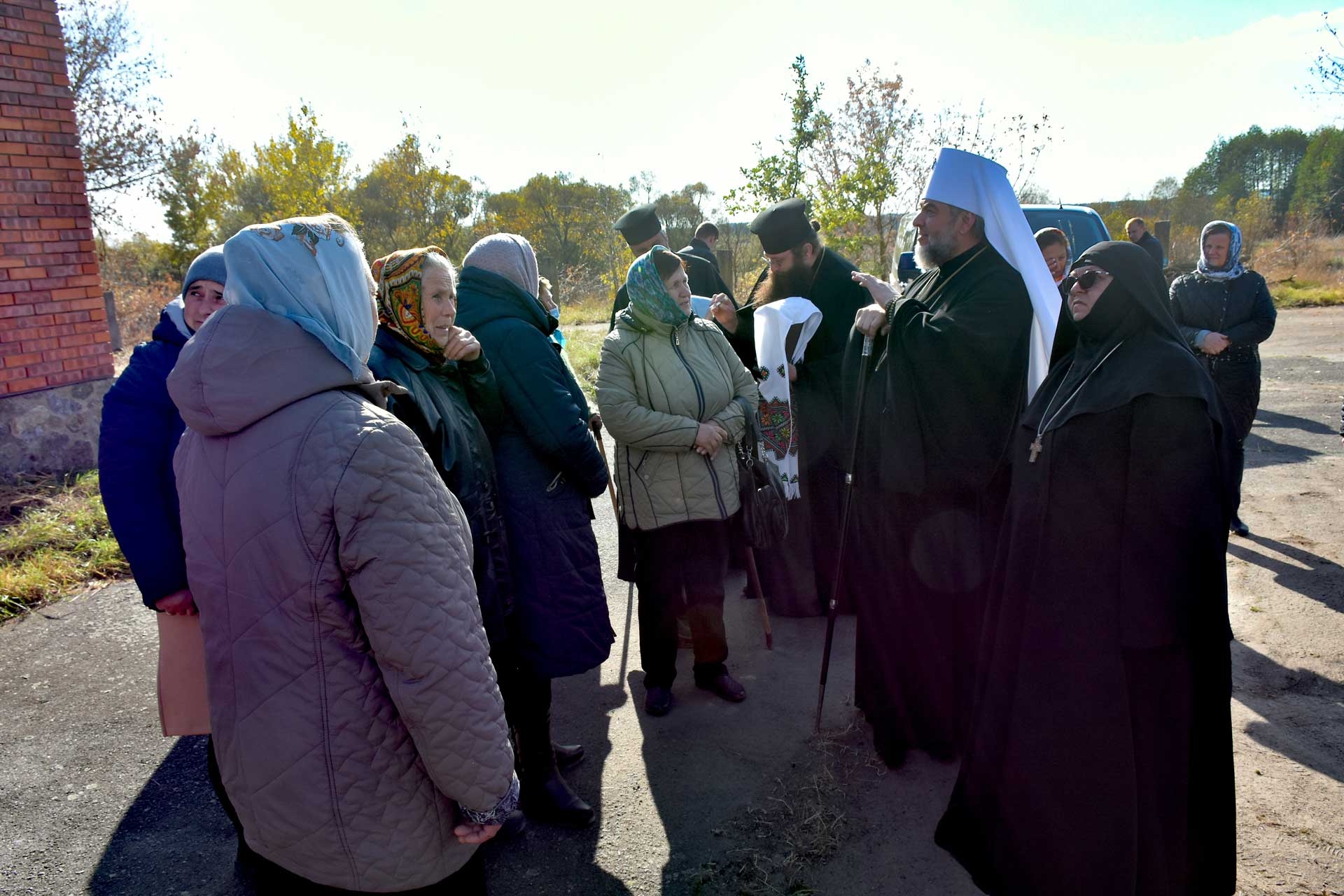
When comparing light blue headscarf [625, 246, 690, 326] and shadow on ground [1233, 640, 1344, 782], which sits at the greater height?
light blue headscarf [625, 246, 690, 326]

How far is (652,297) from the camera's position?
375cm

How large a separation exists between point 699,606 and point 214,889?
2.18 metres

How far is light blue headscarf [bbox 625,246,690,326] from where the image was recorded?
12.3 feet

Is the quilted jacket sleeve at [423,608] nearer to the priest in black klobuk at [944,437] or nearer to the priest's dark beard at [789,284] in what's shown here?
the priest in black klobuk at [944,437]

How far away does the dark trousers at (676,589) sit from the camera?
389 centimetres

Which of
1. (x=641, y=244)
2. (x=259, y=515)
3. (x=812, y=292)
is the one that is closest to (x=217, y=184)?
(x=641, y=244)

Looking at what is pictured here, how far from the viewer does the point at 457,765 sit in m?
1.58

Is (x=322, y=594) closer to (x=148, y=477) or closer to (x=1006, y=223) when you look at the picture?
(x=148, y=477)

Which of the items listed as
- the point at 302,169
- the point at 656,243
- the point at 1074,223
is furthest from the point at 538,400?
the point at 302,169

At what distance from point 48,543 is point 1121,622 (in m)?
6.52

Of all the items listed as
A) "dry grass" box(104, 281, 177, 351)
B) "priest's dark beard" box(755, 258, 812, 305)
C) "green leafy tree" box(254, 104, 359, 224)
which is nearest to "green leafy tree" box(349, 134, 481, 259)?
"green leafy tree" box(254, 104, 359, 224)

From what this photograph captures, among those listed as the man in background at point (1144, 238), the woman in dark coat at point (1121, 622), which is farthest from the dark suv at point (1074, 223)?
the woman in dark coat at point (1121, 622)

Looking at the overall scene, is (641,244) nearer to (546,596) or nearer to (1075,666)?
(546,596)

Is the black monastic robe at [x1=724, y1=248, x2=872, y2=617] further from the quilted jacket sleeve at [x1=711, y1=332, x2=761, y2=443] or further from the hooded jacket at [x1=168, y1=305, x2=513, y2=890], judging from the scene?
the hooded jacket at [x1=168, y1=305, x2=513, y2=890]
